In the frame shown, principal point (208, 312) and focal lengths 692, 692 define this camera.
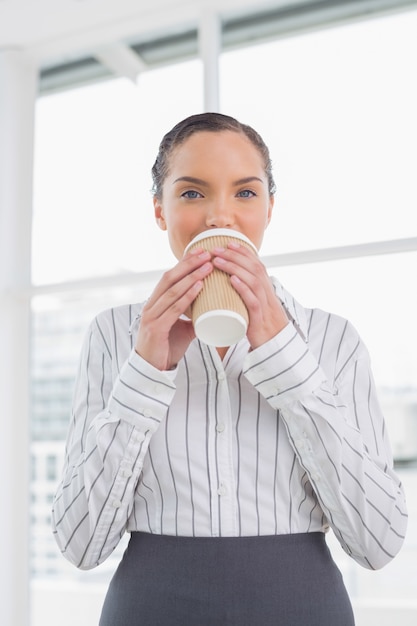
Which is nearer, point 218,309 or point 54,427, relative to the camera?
point 218,309

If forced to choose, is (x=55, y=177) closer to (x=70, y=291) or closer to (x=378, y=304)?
(x=70, y=291)

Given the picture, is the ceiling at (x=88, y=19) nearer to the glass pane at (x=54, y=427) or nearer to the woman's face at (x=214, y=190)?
the glass pane at (x=54, y=427)

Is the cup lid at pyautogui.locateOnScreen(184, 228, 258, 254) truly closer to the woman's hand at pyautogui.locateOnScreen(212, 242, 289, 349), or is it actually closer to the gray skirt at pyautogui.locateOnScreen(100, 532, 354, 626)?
the woman's hand at pyautogui.locateOnScreen(212, 242, 289, 349)

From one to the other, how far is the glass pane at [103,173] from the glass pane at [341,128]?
1.05 feet

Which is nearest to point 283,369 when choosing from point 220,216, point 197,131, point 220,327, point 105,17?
point 220,327

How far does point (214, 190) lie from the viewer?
3.21 ft

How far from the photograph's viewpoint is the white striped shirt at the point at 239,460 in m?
0.88

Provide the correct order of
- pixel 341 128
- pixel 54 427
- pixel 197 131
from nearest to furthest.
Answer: pixel 197 131 < pixel 341 128 < pixel 54 427

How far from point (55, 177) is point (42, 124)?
0.27m

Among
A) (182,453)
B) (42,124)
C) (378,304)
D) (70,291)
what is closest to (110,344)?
(182,453)

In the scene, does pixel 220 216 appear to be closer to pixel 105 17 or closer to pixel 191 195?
pixel 191 195

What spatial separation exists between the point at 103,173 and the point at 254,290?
198 centimetres

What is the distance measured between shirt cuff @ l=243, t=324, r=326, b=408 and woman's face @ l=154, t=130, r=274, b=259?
188 mm

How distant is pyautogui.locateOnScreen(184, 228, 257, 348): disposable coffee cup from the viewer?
2.67 feet
